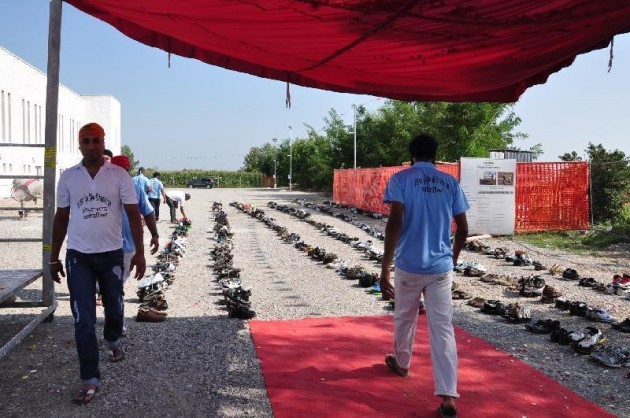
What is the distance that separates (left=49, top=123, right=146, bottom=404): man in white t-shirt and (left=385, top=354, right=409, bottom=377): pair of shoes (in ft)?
8.05

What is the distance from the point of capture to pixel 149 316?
663cm

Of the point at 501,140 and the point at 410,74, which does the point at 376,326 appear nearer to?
the point at 410,74

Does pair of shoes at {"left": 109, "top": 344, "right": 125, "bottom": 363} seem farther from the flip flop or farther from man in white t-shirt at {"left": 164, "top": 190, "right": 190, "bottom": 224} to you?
man in white t-shirt at {"left": 164, "top": 190, "right": 190, "bottom": 224}

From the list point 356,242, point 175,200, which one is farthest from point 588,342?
point 175,200

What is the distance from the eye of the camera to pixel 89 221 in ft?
14.1

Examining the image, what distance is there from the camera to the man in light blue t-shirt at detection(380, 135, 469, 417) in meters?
3.94

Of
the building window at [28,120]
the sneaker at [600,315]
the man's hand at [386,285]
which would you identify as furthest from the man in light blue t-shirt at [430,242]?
the building window at [28,120]

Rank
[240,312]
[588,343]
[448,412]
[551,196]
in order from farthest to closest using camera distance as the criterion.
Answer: [551,196] → [240,312] → [588,343] → [448,412]

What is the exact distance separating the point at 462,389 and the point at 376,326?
2.02 meters

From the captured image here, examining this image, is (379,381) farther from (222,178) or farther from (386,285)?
(222,178)

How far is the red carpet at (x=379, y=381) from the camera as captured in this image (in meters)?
4.16

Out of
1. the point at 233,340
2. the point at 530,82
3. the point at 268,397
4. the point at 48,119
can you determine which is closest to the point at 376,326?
the point at 233,340

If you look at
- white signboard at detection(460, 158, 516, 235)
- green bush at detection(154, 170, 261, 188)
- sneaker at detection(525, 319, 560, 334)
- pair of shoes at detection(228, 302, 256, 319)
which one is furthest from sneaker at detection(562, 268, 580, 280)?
green bush at detection(154, 170, 261, 188)

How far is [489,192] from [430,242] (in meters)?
13.0
